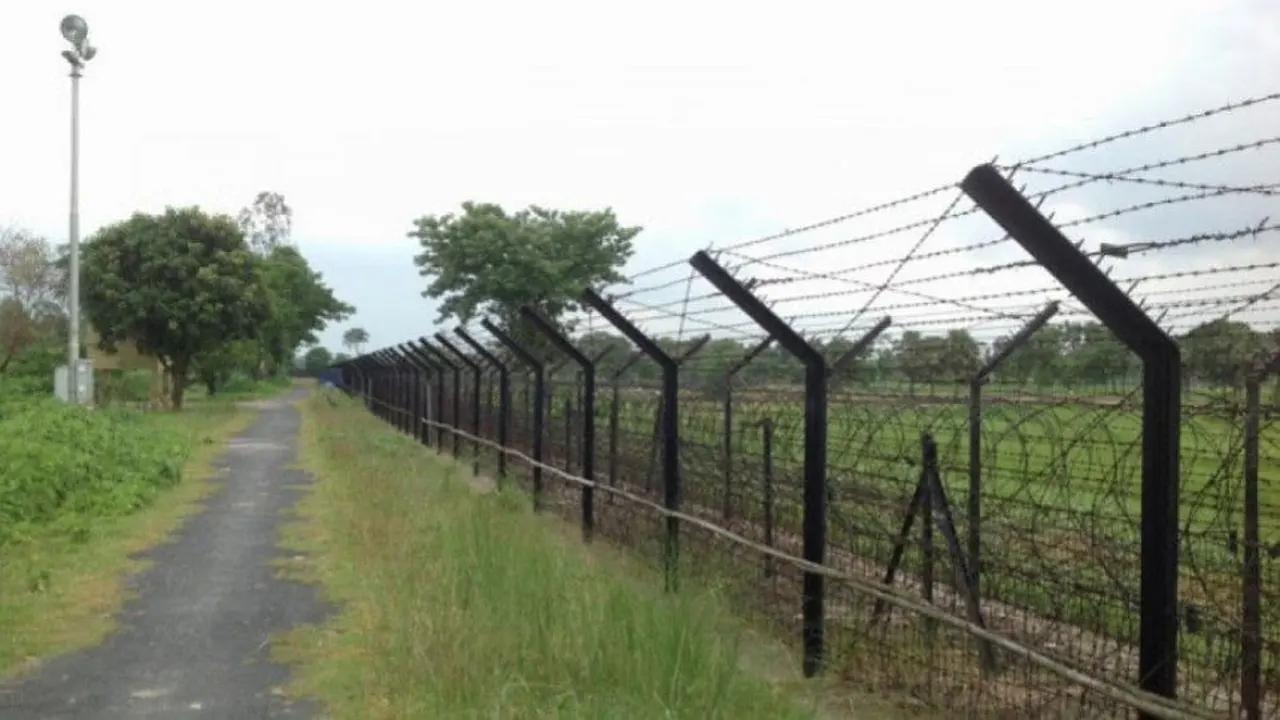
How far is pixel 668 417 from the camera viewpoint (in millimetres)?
7602

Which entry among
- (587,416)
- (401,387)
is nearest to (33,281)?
(401,387)

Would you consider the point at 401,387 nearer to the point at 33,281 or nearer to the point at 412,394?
the point at 412,394

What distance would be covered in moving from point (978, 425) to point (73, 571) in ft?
20.1

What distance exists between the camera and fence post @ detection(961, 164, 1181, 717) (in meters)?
3.64

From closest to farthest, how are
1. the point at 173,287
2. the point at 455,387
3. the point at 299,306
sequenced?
the point at 455,387 → the point at 173,287 → the point at 299,306

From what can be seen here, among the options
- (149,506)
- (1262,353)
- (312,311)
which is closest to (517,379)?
(149,506)

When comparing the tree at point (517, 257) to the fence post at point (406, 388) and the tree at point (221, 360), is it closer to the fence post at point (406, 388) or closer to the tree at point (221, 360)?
the fence post at point (406, 388)

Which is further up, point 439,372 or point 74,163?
point 74,163

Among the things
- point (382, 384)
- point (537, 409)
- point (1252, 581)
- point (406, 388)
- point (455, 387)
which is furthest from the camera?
point (382, 384)

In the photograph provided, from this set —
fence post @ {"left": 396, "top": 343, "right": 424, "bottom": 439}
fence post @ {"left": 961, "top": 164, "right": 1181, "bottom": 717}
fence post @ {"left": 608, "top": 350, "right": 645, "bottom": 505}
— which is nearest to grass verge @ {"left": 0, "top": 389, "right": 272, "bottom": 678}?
fence post @ {"left": 608, "top": 350, "right": 645, "bottom": 505}

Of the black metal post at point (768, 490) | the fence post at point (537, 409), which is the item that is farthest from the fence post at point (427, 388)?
the black metal post at point (768, 490)

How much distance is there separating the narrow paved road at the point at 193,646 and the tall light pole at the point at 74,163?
1055cm

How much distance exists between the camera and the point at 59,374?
2175 cm

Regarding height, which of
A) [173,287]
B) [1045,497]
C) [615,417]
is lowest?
[1045,497]
